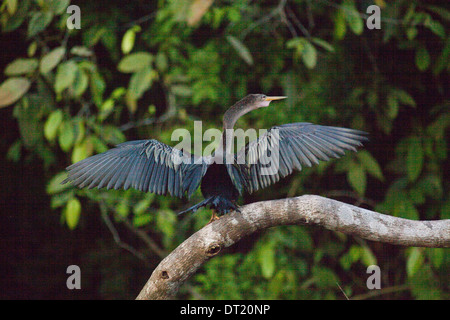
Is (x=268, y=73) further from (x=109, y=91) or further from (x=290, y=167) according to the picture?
(x=290, y=167)

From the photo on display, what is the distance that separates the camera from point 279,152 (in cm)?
212

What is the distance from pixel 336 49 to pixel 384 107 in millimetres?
540

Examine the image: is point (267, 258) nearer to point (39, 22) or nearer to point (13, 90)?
point (13, 90)

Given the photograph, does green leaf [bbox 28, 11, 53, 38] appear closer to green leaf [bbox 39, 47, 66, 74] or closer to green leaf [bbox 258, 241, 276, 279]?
green leaf [bbox 39, 47, 66, 74]

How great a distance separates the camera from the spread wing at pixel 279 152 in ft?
6.72

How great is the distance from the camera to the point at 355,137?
6.57 feet

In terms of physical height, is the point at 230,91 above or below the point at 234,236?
above

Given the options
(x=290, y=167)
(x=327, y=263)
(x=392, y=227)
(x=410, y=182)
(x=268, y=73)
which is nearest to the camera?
(x=392, y=227)

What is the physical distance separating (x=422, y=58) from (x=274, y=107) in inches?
35.7

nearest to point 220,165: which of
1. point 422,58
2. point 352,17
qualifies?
point 352,17

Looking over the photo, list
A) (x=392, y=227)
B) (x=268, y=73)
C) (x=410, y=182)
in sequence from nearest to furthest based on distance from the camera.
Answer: (x=392, y=227) → (x=410, y=182) → (x=268, y=73)

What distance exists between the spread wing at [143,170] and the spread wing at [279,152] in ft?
0.50

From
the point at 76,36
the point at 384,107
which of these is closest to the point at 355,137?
the point at 384,107

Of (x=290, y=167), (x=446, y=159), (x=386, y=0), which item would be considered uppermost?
(x=386, y=0)
